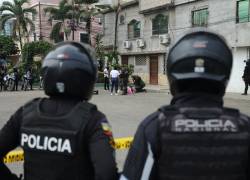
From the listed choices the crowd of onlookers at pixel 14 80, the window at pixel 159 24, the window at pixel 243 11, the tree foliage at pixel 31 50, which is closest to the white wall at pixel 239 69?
the window at pixel 243 11

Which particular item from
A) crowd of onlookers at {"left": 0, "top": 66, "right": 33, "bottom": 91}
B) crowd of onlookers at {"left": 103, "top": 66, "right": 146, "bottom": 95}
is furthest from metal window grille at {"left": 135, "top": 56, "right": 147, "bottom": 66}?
crowd of onlookers at {"left": 0, "top": 66, "right": 33, "bottom": 91}

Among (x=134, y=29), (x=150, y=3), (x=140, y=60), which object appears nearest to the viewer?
(x=150, y=3)

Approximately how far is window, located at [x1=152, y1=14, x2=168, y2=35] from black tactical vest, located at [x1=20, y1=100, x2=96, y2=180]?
2405 centimetres

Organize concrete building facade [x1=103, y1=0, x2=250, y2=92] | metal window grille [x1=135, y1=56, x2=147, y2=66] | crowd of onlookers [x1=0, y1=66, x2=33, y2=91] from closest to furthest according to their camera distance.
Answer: concrete building facade [x1=103, y1=0, x2=250, y2=92], crowd of onlookers [x1=0, y1=66, x2=33, y2=91], metal window grille [x1=135, y1=56, x2=147, y2=66]

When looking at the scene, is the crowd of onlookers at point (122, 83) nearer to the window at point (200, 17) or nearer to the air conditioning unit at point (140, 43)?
the window at point (200, 17)

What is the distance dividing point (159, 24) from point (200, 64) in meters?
24.9

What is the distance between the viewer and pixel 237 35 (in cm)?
1984

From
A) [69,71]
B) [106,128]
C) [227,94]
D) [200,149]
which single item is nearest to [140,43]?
[227,94]

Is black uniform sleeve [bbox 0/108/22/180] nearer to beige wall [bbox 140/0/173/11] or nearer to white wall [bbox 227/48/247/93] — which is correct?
white wall [bbox 227/48/247/93]

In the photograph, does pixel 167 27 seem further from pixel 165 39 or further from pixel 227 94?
pixel 227 94

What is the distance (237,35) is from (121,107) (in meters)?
9.25

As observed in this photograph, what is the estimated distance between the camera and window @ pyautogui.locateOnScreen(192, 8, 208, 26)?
2202cm

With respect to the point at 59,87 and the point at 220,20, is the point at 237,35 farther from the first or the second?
the point at 59,87

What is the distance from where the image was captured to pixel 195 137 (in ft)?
5.42
